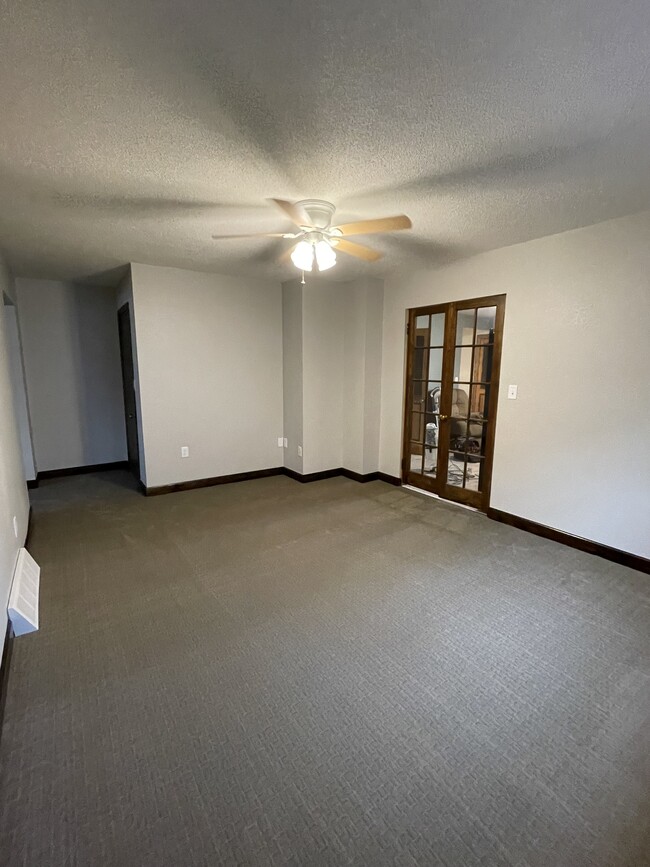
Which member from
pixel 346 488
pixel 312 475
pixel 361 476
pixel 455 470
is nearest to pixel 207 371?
pixel 312 475

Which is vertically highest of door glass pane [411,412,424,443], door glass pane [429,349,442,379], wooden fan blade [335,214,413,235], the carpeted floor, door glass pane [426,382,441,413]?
wooden fan blade [335,214,413,235]

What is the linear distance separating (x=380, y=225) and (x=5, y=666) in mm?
2979

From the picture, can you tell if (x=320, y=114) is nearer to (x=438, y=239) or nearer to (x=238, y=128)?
(x=238, y=128)

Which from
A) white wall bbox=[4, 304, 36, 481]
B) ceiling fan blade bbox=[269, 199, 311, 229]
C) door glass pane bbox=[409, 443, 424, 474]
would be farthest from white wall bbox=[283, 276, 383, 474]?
white wall bbox=[4, 304, 36, 481]

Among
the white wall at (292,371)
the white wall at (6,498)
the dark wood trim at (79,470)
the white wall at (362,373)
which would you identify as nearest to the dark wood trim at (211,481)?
the white wall at (292,371)

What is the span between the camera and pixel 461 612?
93.0 inches

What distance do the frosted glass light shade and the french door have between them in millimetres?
1899

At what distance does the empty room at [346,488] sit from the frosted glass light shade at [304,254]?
0.21 feet

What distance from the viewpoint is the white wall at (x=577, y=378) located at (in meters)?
2.78

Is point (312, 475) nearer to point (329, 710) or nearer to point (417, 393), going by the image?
point (417, 393)

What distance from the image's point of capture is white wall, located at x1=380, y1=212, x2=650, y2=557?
2.78 meters

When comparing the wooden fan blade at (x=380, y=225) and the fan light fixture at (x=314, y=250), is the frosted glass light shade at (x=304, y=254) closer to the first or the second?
the fan light fixture at (x=314, y=250)

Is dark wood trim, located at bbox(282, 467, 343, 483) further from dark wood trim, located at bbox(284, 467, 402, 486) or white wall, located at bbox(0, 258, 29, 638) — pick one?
white wall, located at bbox(0, 258, 29, 638)

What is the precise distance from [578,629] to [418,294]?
3.34m
